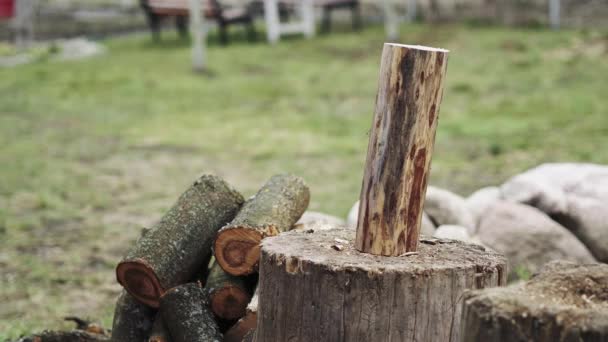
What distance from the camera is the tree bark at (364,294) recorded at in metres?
3.14

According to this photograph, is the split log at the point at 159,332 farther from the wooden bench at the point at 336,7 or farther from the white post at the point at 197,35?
the wooden bench at the point at 336,7

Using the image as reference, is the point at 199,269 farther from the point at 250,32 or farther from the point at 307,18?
the point at 250,32

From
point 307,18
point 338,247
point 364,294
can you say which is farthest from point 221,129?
point 364,294

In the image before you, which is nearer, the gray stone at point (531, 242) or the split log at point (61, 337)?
the split log at point (61, 337)

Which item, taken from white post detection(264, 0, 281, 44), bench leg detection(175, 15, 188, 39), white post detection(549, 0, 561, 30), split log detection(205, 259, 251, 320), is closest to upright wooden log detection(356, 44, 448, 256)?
split log detection(205, 259, 251, 320)

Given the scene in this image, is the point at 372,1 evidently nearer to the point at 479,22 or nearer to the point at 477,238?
the point at 479,22

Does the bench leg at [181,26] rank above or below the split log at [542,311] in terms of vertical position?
below

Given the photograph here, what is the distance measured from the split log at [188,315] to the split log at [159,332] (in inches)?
1.4

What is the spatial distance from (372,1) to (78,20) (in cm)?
663

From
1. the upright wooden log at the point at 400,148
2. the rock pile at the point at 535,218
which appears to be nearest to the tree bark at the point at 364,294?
the upright wooden log at the point at 400,148

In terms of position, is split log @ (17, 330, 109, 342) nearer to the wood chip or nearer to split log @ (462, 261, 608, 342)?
the wood chip

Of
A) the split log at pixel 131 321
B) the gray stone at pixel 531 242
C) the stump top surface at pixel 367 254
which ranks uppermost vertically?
the stump top surface at pixel 367 254

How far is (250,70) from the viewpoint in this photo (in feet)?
51.8

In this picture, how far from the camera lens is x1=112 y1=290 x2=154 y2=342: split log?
173 inches
